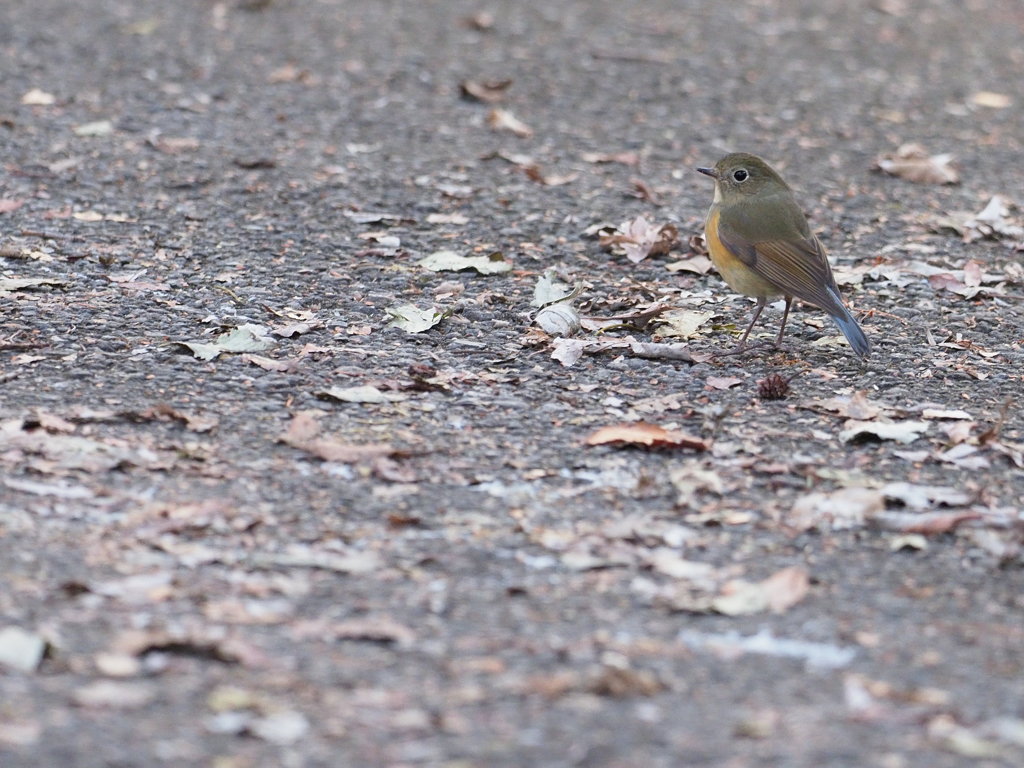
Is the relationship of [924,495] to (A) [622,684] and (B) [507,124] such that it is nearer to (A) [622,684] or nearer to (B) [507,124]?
(A) [622,684]

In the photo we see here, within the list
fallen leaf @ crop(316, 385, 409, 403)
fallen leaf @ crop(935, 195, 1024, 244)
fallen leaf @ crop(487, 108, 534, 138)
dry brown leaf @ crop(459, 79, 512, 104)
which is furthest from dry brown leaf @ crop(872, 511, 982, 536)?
dry brown leaf @ crop(459, 79, 512, 104)

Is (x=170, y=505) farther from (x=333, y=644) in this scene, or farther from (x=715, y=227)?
(x=715, y=227)

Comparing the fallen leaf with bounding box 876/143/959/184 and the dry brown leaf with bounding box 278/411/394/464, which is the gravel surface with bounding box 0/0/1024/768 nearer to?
the dry brown leaf with bounding box 278/411/394/464

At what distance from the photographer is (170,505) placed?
390 centimetres

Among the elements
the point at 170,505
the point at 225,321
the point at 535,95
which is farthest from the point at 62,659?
the point at 535,95

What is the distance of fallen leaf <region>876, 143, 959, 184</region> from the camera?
796 cm

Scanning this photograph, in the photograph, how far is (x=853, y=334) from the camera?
205 inches

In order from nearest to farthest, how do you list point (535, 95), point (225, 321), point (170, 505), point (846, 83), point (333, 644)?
1. point (333, 644)
2. point (170, 505)
3. point (225, 321)
4. point (535, 95)
5. point (846, 83)

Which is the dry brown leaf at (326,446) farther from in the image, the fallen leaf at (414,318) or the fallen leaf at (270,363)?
the fallen leaf at (414,318)

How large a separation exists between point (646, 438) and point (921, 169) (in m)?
4.26

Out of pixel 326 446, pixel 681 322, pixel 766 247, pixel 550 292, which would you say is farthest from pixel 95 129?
pixel 326 446

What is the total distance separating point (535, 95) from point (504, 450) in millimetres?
5192

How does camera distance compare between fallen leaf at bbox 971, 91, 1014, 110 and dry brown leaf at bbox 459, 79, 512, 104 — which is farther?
fallen leaf at bbox 971, 91, 1014, 110

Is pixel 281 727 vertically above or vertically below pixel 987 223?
below
